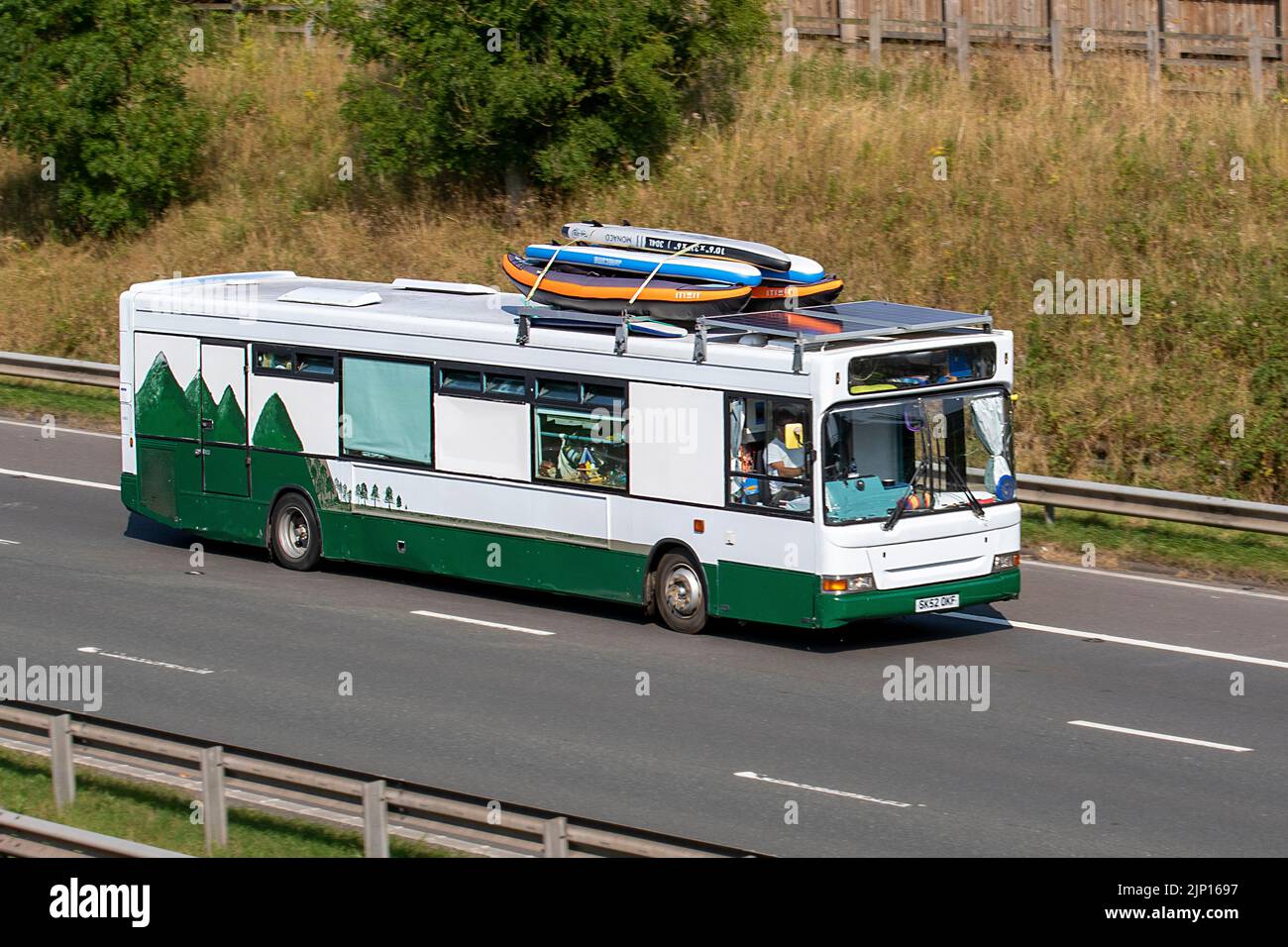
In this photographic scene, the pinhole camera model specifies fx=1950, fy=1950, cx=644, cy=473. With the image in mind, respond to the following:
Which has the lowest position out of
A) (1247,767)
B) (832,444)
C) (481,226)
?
(1247,767)

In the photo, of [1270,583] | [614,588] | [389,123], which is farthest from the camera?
[389,123]

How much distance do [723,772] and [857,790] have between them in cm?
88

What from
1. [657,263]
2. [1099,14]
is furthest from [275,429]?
[1099,14]

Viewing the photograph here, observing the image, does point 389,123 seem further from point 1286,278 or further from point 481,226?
point 1286,278

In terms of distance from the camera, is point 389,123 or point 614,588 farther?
point 389,123

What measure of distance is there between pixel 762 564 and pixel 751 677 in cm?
105

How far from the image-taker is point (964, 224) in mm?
25922

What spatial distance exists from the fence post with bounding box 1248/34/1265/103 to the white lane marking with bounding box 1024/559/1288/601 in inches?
466

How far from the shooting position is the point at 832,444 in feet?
49.0

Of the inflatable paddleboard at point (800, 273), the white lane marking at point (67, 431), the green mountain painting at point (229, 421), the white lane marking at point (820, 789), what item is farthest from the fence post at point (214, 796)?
the white lane marking at point (67, 431)

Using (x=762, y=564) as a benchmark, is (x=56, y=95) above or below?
above

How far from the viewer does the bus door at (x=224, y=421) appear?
1911 cm
